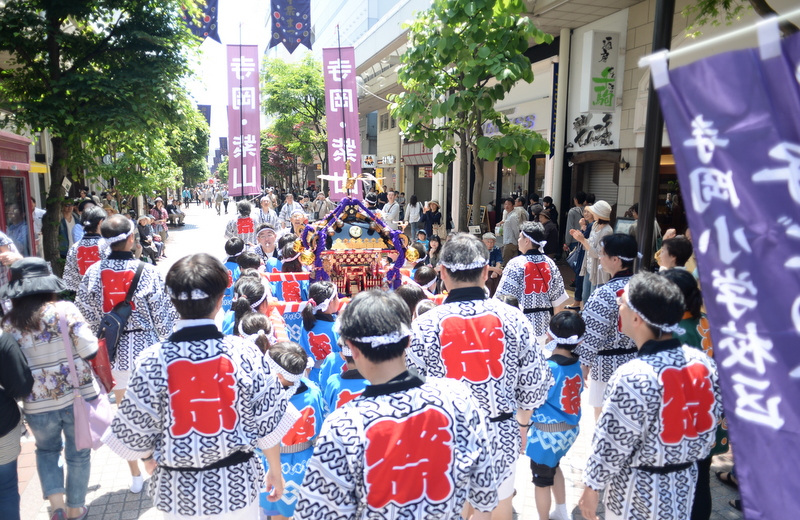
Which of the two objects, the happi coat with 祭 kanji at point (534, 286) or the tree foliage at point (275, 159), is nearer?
the happi coat with 祭 kanji at point (534, 286)

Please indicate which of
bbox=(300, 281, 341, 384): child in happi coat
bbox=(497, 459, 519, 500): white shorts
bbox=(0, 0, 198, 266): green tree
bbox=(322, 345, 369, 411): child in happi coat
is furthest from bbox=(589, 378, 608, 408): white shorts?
bbox=(0, 0, 198, 266): green tree

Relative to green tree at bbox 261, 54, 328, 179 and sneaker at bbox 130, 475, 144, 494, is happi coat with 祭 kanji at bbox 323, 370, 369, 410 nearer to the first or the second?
sneaker at bbox 130, 475, 144, 494

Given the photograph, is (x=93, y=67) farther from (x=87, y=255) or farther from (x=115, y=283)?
(x=115, y=283)

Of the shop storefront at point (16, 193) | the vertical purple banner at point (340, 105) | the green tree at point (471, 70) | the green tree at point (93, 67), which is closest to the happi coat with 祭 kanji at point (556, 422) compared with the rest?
the green tree at point (471, 70)

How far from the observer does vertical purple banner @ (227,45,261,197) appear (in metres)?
10.2

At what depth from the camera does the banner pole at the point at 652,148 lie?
469cm

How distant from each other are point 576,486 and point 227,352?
123 inches

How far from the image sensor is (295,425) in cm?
306

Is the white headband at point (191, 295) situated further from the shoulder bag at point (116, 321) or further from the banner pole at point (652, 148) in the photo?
the banner pole at point (652, 148)

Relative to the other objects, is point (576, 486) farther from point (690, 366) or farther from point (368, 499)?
point (368, 499)

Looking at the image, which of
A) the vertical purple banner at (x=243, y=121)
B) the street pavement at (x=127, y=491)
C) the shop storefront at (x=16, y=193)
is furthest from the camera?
the vertical purple banner at (x=243, y=121)

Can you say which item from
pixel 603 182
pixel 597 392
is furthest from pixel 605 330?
pixel 603 182

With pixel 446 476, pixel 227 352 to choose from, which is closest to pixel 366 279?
pixel 227 352

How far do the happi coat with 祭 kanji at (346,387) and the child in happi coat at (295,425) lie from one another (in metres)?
0.27
